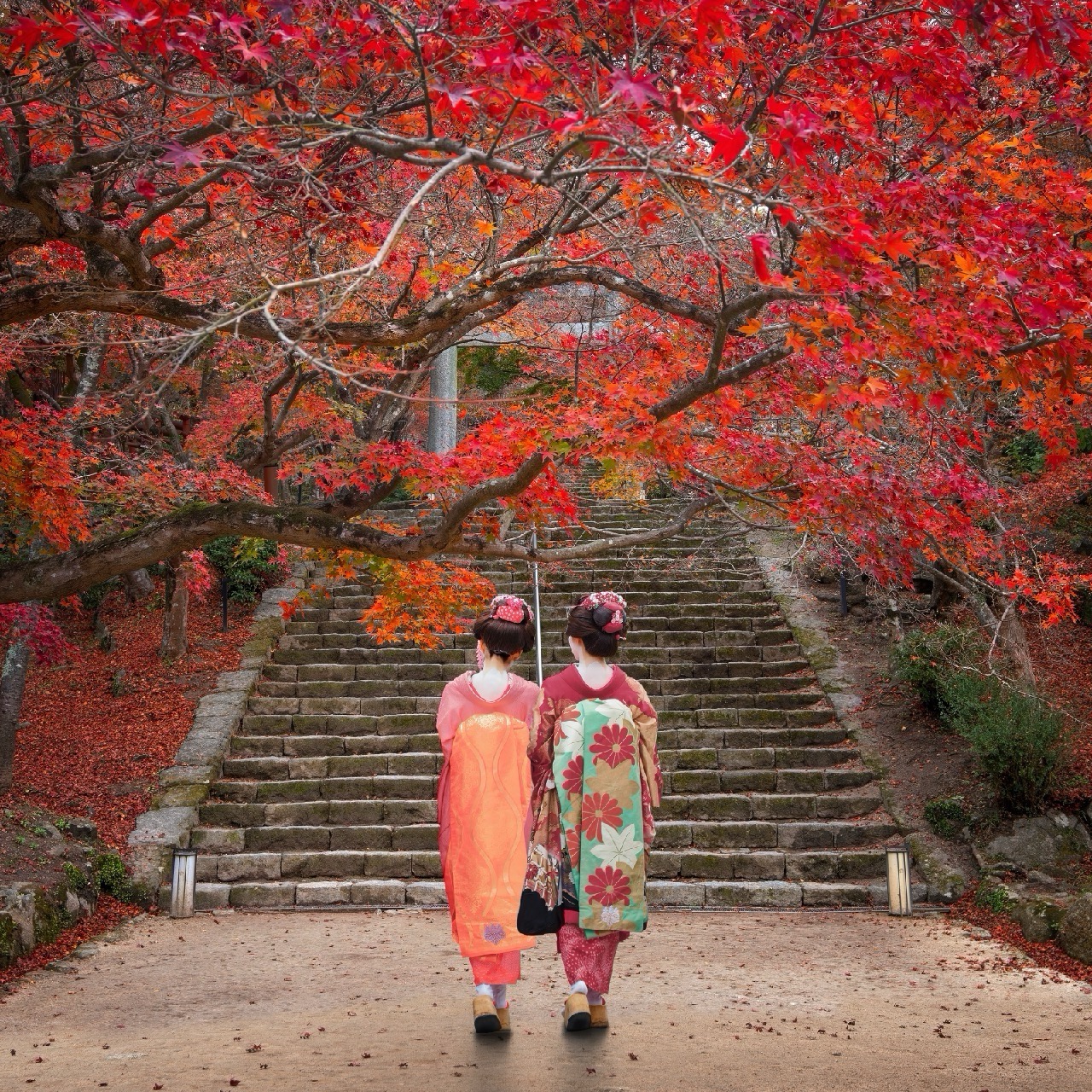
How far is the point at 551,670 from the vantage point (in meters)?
9.98

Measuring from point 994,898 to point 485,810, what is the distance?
3730mm

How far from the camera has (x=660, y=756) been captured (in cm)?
857

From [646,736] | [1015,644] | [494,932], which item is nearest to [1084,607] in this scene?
[1015,644]

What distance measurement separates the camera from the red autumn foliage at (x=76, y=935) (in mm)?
5636

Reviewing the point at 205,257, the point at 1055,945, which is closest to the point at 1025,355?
the point at 1055,945

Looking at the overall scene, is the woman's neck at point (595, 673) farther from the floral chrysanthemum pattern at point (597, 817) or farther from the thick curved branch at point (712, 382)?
the thick curved branch at point (712, 382)

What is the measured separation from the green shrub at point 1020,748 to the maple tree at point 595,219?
2.48 feet

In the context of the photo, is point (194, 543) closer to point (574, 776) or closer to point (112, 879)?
point (574, 776)

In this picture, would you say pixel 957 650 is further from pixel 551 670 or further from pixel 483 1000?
pixel 483 1000

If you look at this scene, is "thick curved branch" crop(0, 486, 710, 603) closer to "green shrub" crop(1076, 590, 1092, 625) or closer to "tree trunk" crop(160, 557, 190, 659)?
"tree trunk" crop(160, 557, 190, 659)

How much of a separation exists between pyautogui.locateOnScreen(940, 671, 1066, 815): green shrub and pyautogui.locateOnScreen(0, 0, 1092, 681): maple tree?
0.76m

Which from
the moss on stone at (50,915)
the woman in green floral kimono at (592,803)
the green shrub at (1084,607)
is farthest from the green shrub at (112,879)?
the green shrub at (1084,607)

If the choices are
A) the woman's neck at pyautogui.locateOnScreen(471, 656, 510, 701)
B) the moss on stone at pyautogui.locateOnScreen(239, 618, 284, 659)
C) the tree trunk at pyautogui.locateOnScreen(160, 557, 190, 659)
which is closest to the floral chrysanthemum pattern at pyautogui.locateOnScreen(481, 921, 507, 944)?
the woman's neck at pyautogui.locateOnScreen(471, 656, 510, 701)

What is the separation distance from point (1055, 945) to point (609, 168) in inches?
187
